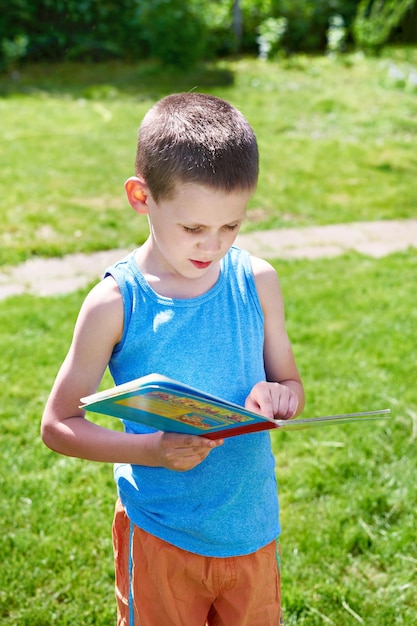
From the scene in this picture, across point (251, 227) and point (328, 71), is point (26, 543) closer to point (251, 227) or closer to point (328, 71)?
point (251, 227)

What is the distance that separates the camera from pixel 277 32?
1108 cm

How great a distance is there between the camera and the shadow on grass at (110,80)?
9.76m

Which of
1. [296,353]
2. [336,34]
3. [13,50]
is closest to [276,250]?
[296,353]

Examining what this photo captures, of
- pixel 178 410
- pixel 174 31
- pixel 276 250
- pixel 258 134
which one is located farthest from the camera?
pixel 174 31

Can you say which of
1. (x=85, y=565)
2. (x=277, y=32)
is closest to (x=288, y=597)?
(x=85, y=565)

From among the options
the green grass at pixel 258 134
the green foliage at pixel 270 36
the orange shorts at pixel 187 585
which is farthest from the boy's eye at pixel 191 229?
the green foliage at pixel 270 36

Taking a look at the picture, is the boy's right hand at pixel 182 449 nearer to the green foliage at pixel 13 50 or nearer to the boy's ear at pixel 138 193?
the boy's ear at pixel 138 193

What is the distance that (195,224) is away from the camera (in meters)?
1.51

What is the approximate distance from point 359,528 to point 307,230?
3.34m

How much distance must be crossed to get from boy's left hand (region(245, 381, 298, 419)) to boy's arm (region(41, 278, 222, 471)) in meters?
0.20

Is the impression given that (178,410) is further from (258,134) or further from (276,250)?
(258,134)

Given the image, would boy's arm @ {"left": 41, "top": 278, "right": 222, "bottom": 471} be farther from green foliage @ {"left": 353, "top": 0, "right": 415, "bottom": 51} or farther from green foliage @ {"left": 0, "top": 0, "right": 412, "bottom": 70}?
green foliage @ {"left": 353, "top": 0, "right": 415, "bottom": 51}

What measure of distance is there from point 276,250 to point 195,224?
12.7ft

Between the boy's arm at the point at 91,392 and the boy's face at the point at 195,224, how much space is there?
15cm
